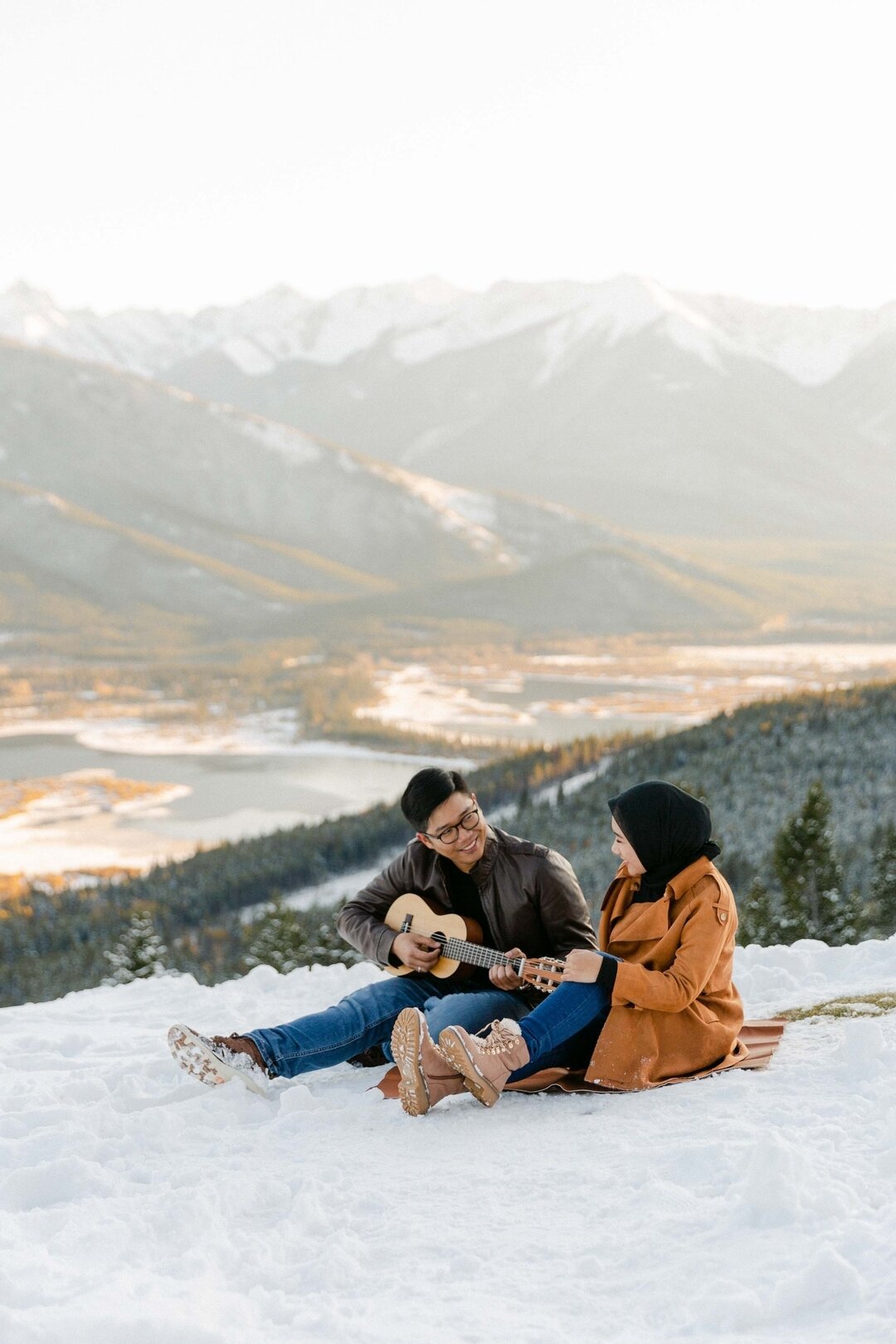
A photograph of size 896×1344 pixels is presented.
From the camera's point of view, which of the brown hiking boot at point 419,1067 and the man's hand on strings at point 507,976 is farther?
the man's hand on strings at point 507,976

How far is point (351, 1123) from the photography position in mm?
6031

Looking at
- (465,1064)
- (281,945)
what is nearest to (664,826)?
(465,1064)

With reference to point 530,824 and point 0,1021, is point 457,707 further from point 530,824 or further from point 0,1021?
point 0,1021

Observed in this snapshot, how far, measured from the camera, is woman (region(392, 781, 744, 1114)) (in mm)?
5836

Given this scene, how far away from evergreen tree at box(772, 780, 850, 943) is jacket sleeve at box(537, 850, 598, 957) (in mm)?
28049

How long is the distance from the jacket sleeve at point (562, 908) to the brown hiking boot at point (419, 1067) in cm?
100

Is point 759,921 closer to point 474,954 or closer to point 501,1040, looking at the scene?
point 474,954

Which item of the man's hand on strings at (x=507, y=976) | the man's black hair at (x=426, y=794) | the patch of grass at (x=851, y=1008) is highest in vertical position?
the man's black hair at (x=426, y=794)

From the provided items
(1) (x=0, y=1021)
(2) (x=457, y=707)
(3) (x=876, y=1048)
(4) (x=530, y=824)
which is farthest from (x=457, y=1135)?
(2) (x=457, y=707)

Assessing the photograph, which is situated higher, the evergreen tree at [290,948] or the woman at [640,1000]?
the woman at [640,1000]

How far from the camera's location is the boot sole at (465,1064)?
577 centimetres

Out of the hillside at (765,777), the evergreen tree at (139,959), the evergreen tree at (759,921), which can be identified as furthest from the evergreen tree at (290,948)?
the hillside at (765,777)

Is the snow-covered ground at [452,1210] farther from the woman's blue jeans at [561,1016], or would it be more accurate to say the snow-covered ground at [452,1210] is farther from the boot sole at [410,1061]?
the woman's blue jeans at [561,1016]

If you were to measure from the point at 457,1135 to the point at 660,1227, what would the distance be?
1.47 m
